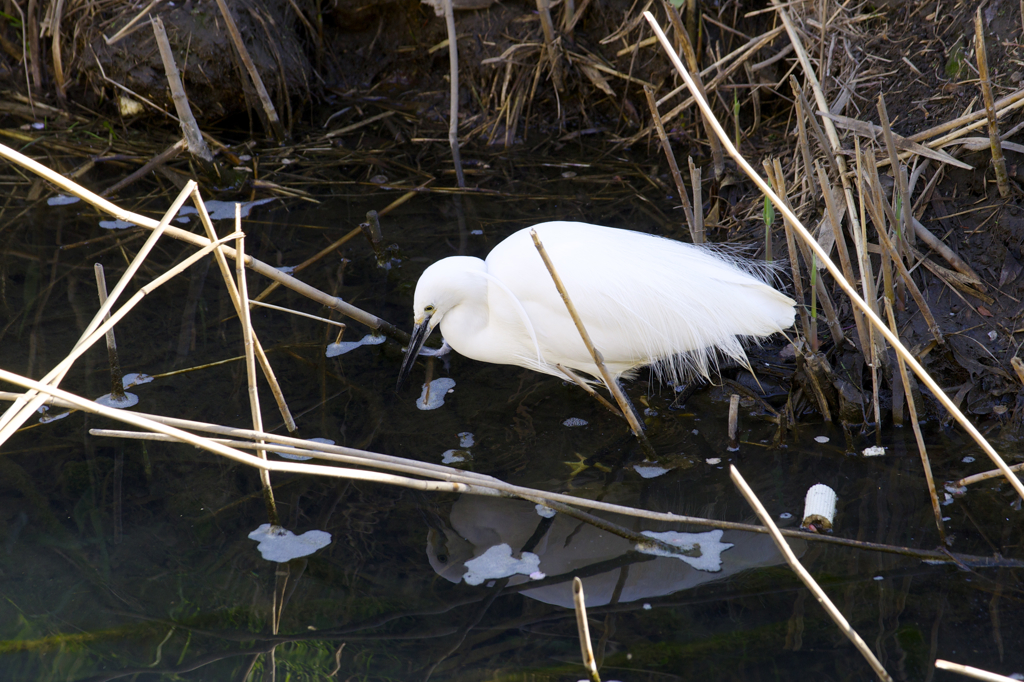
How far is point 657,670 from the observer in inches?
66.6

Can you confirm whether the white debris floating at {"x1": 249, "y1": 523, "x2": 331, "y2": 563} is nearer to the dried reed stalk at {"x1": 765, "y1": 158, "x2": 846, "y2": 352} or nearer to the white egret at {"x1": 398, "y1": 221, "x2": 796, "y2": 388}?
the white egret at {"x1": 398, "y1": 221, "x2": 796, "y2": 388}

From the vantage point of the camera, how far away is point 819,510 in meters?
2.01

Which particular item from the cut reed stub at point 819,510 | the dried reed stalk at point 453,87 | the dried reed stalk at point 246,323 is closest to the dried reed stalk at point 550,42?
the dried reed stalk at point 453,87

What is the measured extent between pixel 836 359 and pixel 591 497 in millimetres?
1002

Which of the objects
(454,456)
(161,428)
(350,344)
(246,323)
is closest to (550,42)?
(350,344)

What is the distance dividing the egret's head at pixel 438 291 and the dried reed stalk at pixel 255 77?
2.01 metres

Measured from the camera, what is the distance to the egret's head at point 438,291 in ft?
8.26

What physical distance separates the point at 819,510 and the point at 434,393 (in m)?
1.34

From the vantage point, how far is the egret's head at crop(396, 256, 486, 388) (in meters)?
2.52

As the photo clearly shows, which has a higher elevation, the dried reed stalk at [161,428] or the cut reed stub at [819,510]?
the dried reed stalk at [161,428]

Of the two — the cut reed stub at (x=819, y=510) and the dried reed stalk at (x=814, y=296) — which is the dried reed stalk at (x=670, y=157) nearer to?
the dried reed stalk at (x=814, y=296)

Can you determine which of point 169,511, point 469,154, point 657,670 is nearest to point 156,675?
point 169,511

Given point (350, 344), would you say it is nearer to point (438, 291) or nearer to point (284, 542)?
point (438, 291)

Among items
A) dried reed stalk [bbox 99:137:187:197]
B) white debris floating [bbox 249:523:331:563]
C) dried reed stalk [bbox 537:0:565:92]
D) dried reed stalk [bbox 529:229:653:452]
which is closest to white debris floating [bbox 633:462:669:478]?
dried reed stalk [bbox 529:229:653:452]
